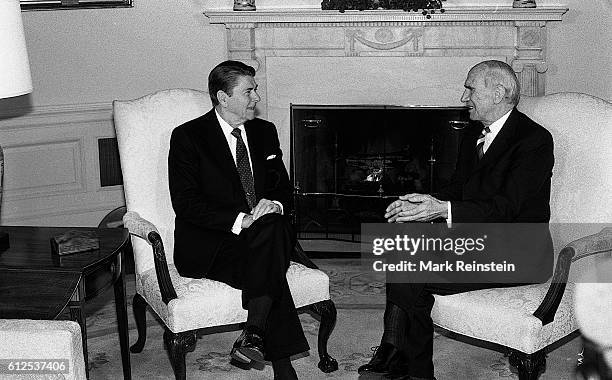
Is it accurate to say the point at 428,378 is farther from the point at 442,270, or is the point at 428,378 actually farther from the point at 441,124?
the point at 441,124

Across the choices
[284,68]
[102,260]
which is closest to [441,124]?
[284,68]

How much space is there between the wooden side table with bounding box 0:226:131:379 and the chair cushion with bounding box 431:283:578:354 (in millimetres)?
1264

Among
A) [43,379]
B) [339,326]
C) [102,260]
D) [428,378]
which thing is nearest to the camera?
[43,379]

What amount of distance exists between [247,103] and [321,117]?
6.22 ft

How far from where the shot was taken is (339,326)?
412 centimetres

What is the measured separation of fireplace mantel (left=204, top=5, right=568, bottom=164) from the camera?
512 centimetres

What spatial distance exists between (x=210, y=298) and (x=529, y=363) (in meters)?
1.20

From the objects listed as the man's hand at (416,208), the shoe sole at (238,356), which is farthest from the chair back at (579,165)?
the shoe sole at (238,356)

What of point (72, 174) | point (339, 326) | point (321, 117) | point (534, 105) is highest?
point (534, 105)

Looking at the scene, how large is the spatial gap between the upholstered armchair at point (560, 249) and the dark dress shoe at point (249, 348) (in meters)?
0.69

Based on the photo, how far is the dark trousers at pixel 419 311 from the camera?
317cm

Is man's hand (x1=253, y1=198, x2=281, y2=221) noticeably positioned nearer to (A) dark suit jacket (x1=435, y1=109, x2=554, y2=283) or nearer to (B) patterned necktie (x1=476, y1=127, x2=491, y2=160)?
(A) dark suit jacket (x1=435, y1=109, x2=554, y2=283)

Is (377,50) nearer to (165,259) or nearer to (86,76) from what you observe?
(86,76)

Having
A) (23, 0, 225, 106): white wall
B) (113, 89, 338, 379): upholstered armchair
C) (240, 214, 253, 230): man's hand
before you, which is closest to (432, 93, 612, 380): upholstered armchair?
(113, 89, 338, 379): upholstered armchair
